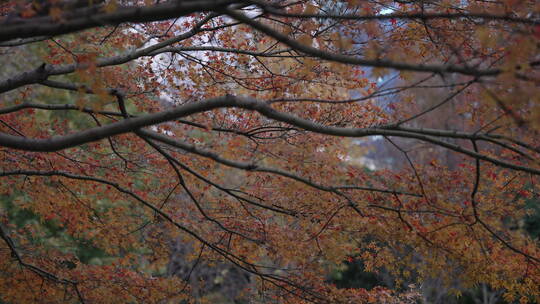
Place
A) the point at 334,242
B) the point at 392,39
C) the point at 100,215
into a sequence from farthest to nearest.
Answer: the point at 100,215
the point at 334,242
the point at 392,39

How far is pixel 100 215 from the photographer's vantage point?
6414 millimetres

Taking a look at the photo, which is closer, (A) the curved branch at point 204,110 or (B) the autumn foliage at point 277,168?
(A) the curved branch at point 204,110

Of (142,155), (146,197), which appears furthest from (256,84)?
(146,197)

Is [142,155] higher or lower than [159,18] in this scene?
higher

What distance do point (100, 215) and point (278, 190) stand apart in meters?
2.52

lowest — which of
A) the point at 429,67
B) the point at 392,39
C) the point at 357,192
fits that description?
the point at 429,67

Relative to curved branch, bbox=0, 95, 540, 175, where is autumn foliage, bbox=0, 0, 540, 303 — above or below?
above

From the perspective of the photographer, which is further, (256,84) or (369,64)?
(256,84)

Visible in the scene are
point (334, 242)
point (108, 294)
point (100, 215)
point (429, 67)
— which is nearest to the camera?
point (429, 67)

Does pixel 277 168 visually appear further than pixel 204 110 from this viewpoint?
Yes

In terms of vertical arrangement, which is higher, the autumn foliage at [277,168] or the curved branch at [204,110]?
the autumn foliage at [277,168]

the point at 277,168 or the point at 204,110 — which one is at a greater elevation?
the point at 277,168

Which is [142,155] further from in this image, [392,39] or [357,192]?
[392,39]

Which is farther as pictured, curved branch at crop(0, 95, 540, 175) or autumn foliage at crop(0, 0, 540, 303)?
autumn foliage at crop(0, 0, 540, 303)
